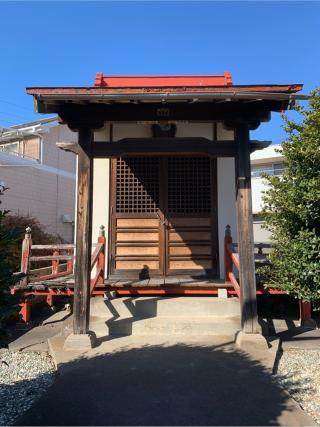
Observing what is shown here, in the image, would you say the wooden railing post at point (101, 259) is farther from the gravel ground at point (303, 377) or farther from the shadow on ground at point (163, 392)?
the gravel ground at point (303, 377)

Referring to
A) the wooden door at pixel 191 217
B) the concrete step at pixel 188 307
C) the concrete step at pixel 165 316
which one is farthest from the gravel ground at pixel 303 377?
the wooden door at pixel 191 217

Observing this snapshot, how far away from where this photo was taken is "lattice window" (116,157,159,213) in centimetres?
822

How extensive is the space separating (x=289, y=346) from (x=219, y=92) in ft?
12.7

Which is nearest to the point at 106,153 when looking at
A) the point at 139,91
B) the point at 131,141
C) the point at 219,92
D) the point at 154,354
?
the point at 131,141

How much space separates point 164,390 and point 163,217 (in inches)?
178

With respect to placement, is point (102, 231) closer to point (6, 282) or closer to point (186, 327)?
point (186, 327)

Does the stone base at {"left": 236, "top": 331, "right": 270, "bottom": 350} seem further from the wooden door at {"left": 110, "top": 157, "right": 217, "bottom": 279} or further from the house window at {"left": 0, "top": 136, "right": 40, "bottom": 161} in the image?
the house window at {"left": 0, "top": 136, "right": 40, "bottom": 161}

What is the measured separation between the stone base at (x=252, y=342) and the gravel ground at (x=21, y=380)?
2.56 metres

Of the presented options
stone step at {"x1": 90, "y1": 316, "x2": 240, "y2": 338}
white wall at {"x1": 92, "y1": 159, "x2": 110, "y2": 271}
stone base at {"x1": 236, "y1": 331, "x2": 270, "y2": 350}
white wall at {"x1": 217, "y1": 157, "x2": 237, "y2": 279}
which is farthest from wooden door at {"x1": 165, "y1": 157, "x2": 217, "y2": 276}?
stone base at {"x1": 236, "y1": 331, "x2": 270, "y2": 350}

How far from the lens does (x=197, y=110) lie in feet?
19.1

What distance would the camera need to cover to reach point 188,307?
261 inches

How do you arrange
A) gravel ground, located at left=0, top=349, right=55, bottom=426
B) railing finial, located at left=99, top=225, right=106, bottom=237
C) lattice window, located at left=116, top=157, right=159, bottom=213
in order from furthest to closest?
1. lattice window, located at left=116, top=157, right=159, bottom=213
2. railing finial, located at left=99, top=225, right=106, bottom=237
3. gravel ground, located at left=0, top=349, right=55, bottom=426

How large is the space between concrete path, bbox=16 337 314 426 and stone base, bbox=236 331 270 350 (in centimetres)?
18

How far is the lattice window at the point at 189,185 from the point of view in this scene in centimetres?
816
